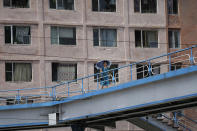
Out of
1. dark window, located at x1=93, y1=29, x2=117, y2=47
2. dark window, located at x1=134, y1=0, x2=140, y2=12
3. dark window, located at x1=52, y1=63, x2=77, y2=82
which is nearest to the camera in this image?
dark window, located at x1=52, y1=63, x2=77, y2=82

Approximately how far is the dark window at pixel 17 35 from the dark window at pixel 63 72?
3451mm

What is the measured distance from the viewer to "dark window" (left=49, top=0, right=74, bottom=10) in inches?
1809

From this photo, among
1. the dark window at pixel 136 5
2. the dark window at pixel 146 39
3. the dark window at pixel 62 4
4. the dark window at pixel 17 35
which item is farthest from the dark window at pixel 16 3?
the dark window at pixel 146 39

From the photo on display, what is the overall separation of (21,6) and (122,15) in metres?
9.69

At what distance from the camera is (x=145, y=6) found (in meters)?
48.9

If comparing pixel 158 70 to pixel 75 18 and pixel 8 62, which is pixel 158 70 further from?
pixel 8 62

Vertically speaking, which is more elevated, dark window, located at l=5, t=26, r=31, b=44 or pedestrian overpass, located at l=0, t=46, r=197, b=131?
dark window, located at l=5, t=26, r=31, b=44

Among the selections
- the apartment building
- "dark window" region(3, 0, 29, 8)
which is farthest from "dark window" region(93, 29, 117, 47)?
"dark window" region(3, 0, 29, 8)

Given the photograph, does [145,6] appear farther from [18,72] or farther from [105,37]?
[18,72]

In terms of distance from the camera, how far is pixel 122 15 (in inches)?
1877

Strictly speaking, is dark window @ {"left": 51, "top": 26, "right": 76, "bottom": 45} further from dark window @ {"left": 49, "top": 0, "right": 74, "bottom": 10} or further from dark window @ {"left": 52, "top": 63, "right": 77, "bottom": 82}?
dark window @ {"left": 52, "top": 63, "right": 77, "bottom": 82}

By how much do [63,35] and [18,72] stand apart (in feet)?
17.7

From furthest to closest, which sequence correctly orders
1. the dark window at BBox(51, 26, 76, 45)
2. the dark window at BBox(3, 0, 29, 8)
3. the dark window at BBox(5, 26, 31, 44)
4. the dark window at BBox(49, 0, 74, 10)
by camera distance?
the dark window at BBox(49, 0, 74, 10) → the dark window at BBox(51, 26, 76, 45) → the dark window at BBox(3, 0, 29, 8) → the dark window at BBox(5, 26, 31, 44)

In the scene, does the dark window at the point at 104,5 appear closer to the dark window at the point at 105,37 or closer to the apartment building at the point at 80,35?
the apartment building at the point at 80,35
